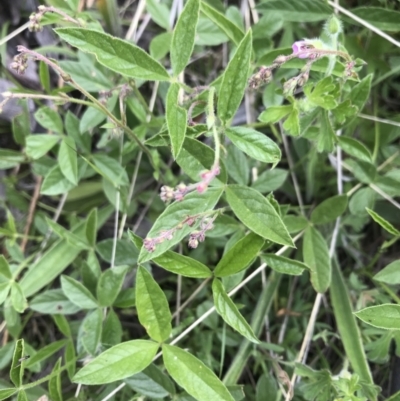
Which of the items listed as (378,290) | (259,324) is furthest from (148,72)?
(378,290)

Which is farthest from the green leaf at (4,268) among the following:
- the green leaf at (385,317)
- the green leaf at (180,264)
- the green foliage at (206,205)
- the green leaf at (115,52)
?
the green leaf at (385,317)

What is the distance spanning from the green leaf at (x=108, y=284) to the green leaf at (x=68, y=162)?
26cm

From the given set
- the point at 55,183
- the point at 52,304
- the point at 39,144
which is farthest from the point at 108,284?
the point at 39,144

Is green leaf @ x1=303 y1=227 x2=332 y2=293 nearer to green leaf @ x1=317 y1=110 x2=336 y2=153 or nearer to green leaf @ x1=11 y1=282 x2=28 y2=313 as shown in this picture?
green leaf @ x1=317 y1=110 x2=336 y2=153

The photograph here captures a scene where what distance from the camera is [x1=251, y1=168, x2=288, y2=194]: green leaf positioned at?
1284mm

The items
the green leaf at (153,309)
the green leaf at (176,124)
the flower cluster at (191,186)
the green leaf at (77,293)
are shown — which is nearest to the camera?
the flower cluster at (191,186)

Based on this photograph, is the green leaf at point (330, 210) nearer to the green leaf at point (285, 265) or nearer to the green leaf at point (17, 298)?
the green leaf at point (285, 265)

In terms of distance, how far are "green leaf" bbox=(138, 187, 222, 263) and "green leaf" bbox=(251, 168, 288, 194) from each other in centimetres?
31

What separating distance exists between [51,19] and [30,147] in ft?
1.15

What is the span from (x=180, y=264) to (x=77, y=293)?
0.35m

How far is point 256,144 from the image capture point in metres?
0.97

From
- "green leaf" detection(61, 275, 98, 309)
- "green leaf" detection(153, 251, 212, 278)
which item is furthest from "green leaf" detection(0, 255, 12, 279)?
"green leaf" detection(153, 251, 212, 278)

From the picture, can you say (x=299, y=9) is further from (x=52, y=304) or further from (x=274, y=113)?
(x=52, y=304)

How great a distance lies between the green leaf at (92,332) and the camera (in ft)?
3.80
